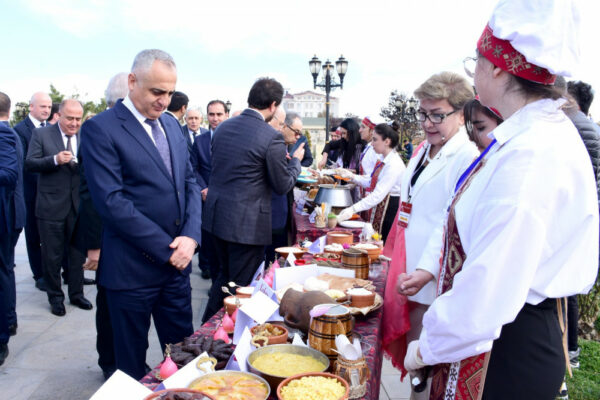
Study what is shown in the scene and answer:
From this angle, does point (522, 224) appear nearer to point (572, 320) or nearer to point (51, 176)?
point (572, 320)

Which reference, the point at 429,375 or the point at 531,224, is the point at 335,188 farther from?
the point at 531,224

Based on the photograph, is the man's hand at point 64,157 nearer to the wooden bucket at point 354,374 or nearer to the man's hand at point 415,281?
the man's hand at point 415,281

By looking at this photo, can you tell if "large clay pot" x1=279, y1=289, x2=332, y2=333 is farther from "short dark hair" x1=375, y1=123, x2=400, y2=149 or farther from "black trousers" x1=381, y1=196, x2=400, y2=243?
"short dark hair" x1=375, y1=123, x2=400, y2=149

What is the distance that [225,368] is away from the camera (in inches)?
59.2

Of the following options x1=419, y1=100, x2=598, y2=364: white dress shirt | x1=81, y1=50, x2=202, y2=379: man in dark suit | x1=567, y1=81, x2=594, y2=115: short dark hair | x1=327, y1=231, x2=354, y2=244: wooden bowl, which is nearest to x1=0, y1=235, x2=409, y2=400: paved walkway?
x1=327, y1=231, x2=354, y2=244: wooden bowl

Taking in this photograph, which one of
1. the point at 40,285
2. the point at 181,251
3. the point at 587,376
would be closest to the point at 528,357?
the point at 181,251

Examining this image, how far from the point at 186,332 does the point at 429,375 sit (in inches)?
57.7

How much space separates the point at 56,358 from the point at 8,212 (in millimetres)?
1255

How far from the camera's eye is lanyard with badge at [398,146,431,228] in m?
2.51

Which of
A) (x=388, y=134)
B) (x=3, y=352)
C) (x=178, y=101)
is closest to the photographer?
(x=3, y=352)

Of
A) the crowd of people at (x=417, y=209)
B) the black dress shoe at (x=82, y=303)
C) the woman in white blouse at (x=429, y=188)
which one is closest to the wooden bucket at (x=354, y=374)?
the crowd of people at (x=417, y=209)

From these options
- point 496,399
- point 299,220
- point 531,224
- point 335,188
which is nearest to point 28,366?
point 299,220

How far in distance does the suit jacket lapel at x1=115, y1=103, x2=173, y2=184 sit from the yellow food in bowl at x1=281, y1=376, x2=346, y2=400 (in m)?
1.35

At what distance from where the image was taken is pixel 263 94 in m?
3.32
